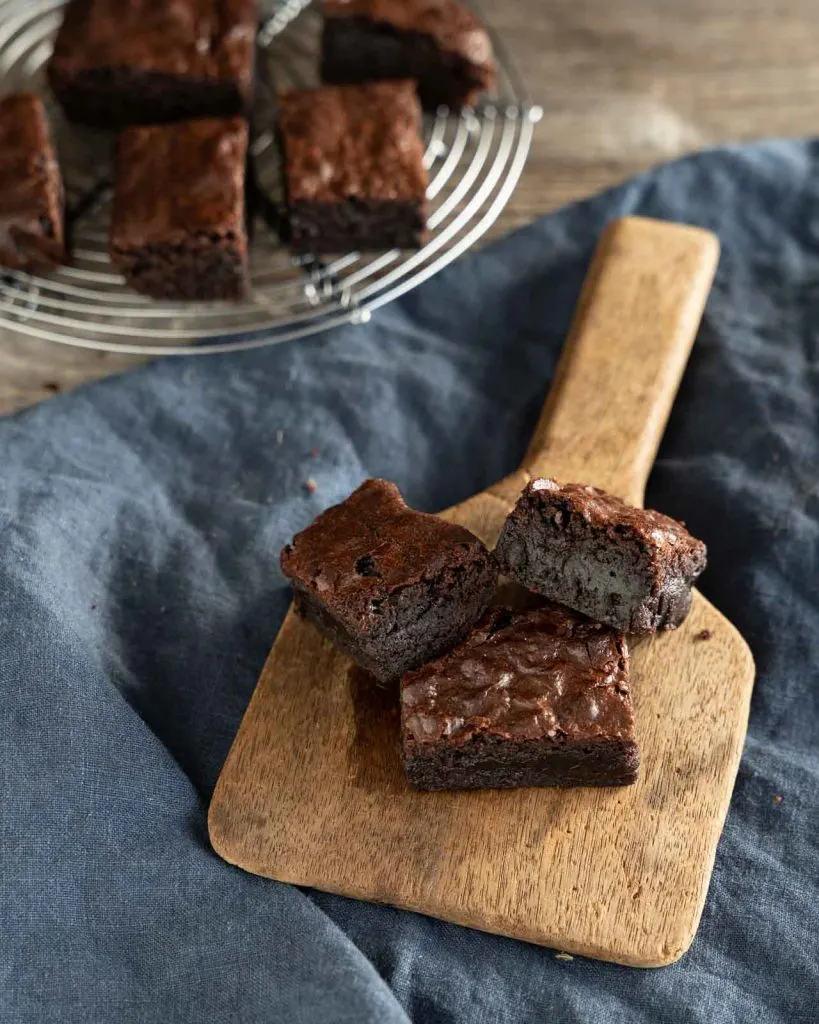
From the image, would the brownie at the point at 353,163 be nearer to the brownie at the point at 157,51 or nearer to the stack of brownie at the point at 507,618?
the brownie at the point at 157,51

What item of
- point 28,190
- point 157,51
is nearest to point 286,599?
point 28,190

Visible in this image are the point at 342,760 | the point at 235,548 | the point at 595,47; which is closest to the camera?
the point at 342,760

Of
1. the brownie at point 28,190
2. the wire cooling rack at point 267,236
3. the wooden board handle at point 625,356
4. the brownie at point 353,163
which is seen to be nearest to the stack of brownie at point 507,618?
the wooden board handle at point 625,356

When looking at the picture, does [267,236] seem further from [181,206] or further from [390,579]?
[390,579]

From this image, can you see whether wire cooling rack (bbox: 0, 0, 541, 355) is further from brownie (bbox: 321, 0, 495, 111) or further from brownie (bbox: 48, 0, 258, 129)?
brownie (bbox: 48, 0, 258, 129)

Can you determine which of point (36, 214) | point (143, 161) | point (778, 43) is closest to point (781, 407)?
point (778, 43)

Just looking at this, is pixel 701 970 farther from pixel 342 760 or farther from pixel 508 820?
pixel 342 760
